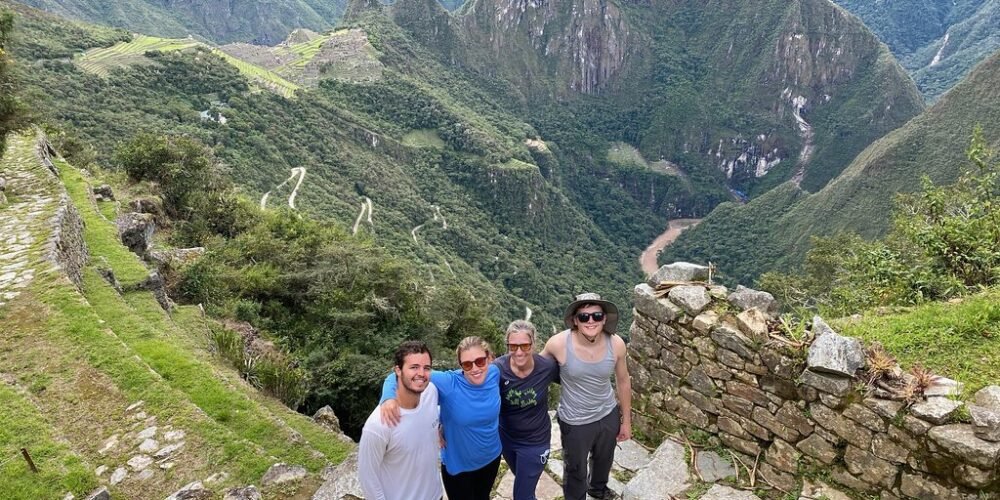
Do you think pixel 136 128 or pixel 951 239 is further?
pixel 136 128

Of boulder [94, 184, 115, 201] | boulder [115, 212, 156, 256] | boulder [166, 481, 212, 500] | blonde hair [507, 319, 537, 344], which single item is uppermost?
blonde hair [507, 319, 537, 344]

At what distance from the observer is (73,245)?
9.94 metres

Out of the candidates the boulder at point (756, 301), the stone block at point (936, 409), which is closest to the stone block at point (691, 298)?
the boulder at point (756, 301)

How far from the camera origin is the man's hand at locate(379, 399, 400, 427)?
3.47m

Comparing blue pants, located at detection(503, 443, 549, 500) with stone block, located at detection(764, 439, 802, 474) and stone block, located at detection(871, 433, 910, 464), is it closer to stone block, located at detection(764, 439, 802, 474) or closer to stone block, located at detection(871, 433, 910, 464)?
stone block, located at detection(764, 439, 802, 474)

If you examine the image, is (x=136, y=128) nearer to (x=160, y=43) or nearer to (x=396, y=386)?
(x=160, y=43)

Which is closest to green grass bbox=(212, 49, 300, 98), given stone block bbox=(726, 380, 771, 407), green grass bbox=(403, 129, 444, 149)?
green grass bbox=(403, 129, 444, 149)

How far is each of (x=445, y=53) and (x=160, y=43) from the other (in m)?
87.5

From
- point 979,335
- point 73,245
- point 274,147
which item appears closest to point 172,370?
point 73,245

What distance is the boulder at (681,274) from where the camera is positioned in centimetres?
593

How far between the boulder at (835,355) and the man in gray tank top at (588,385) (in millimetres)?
1634

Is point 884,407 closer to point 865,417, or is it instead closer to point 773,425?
point 865,417

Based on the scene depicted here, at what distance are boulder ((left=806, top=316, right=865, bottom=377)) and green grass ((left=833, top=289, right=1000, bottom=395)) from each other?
593 mm

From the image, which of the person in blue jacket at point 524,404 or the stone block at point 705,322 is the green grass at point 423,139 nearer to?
the stone block at point 705,322
